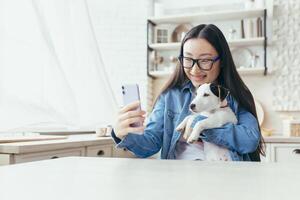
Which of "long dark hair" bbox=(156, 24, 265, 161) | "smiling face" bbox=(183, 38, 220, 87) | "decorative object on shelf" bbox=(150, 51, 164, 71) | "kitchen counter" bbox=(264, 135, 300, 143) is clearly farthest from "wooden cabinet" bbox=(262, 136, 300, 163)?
"smiling face" bbox=(183, 38, 220, 87)

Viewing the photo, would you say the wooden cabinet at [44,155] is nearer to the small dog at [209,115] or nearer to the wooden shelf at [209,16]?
the small dog at [209,115]

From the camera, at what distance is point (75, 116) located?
2.39 meters

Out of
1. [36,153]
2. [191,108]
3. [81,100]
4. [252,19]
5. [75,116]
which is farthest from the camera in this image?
[252,19]

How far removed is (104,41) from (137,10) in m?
0.48

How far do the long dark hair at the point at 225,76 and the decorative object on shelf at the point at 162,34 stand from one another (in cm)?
213

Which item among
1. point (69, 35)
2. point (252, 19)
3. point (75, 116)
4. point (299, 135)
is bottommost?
point (299, 135)

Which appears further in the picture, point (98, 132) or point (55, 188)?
point (98, 132)

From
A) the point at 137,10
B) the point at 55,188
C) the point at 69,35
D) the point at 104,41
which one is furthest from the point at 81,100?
the point at 55,188

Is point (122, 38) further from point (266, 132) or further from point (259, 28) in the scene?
point (266, 132)

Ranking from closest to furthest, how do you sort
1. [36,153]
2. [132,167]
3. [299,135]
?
[132,167], [36,153], [299,135]

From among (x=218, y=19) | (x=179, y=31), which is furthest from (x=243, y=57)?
(x=179, y=31)

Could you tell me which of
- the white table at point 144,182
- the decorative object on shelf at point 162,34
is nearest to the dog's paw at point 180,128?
the white table at point 144,182

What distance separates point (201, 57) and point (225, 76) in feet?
0.38

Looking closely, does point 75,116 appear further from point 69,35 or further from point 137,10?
point 137,10
